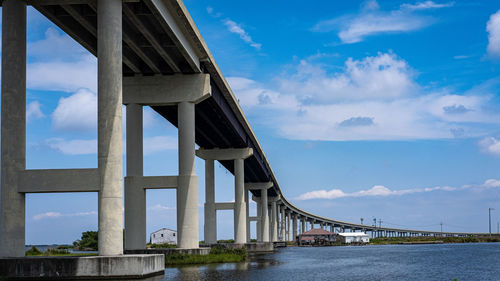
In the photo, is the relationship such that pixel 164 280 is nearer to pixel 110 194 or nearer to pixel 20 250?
pixel 110 194

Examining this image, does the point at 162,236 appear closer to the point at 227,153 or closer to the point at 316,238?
the point at 316,238

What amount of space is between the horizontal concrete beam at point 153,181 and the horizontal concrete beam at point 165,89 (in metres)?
5.76

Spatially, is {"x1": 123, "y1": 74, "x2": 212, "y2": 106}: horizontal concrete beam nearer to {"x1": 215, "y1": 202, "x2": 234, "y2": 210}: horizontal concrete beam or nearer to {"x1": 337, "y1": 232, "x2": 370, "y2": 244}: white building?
{"x1": 215, "y1": 202, "x2": 234, "y2": 210}: horizontal concrete beam

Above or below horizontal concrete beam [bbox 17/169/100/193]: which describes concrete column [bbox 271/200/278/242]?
below

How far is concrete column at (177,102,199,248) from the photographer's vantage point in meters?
46.9

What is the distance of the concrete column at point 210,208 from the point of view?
258 ft

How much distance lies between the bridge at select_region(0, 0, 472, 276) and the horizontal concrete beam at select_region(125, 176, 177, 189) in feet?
0.25

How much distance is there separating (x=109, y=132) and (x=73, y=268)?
21.2ft

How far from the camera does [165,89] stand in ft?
157

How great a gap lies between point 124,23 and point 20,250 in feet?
51.4

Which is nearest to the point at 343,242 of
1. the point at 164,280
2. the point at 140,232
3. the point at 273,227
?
the point at 273,227

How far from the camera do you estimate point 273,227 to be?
5714 inches

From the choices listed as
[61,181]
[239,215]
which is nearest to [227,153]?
[239,215]

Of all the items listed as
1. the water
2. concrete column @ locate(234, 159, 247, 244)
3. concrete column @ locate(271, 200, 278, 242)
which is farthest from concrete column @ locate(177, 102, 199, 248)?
concrete column @ locate(271, 200, 278, 242)
